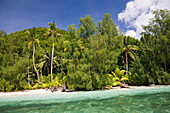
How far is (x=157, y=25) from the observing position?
24188 millimetres

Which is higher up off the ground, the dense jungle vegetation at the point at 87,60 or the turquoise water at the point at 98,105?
the dense jungle vegetation at the point at 87,60

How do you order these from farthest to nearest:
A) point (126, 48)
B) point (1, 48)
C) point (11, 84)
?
point (126, 48) < point (1, 48) < point (11, 84)

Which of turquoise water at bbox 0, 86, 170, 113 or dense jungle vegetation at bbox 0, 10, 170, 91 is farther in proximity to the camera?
dense jungle vegetation at bbox 0, 10, 170, 91

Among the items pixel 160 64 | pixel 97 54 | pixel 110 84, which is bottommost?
pixel 110 84

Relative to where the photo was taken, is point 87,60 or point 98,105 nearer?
point 98,105

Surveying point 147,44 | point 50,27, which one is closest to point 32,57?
point 50,27

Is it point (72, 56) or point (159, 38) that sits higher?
point (159, 38)

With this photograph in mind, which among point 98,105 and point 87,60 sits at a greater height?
point 87,60

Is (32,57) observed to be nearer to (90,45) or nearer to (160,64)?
(90,45)

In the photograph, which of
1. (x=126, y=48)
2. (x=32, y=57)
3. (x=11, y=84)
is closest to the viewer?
(x=11, y=84)

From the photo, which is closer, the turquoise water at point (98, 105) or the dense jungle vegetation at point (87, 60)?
the turquoise water at point (98, 105)

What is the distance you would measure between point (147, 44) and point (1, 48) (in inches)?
1066

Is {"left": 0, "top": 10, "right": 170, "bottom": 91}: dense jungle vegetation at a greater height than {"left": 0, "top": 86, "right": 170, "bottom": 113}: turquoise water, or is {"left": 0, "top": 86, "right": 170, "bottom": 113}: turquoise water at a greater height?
{"left": 0, "top": 10, "right": 170, "bottom": 91}: dense jungle vegetation

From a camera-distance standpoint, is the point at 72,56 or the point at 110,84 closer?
the point at 110,84
